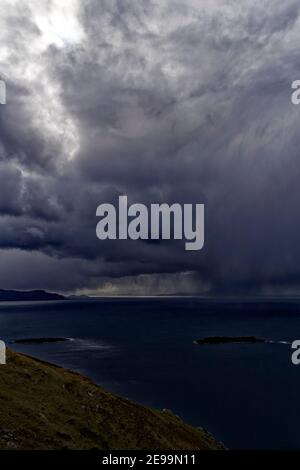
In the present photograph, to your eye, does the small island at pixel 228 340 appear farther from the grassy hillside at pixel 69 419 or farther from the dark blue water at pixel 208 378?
the grassy hillside at pixel 69 419

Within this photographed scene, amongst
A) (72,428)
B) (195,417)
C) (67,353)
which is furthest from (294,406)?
(67,353)

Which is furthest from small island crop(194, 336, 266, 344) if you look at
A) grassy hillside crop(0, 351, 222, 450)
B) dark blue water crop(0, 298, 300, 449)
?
grassy hillside crop(0, 351, 222, 450)

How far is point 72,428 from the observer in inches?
1208

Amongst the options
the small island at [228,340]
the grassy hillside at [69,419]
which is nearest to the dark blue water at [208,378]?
the small island at [228,340]

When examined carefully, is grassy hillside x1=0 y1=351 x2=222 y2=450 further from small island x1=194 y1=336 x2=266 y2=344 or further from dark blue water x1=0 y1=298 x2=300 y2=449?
small island x1=194 y1=336 x2=266 y2=344

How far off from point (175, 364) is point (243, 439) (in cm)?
5797

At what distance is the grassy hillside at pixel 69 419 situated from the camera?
27688 millimetres

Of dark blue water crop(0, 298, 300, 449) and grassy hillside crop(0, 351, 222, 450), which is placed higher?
grassy hillside crop(0, 351, 222, 450)

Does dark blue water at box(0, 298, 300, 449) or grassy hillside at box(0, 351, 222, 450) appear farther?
dark blue water at box(0, 298, 300, 449)

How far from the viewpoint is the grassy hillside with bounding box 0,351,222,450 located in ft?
90.8

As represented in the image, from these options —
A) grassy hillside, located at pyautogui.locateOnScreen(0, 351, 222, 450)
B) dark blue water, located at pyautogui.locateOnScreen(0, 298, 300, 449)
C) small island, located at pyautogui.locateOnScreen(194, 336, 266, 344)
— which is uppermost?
grassy hillside, located at pyautogui.locateOnScreen(0, 351, 222, 450)

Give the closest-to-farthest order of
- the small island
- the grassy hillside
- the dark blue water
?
the grassy hillside < the dark blue water < the small island
